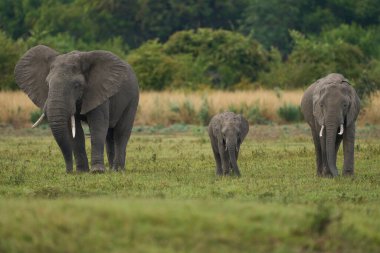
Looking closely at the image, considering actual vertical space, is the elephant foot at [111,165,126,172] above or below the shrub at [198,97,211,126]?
above

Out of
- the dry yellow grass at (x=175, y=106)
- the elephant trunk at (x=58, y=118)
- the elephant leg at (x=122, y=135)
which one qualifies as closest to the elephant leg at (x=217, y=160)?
the elephant leg at (x=122, y=135)

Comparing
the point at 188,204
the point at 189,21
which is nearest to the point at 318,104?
the point at 188,204

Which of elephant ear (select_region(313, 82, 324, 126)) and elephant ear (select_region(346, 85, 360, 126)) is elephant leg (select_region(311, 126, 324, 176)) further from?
elephant ear (select_region(346, 85, 360, 126))

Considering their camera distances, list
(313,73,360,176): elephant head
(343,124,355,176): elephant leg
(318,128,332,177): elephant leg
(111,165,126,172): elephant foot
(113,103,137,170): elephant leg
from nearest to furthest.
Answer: (313,73,360,176): elephant head → (343,124,355,176): elephant leg → (318,128,332,177): elephant leg → (111,165,126,172): elephant foot → (113,103,137,170): elephant leg

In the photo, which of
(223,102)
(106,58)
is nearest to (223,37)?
(223,102)

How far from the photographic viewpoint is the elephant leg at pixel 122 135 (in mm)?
20016

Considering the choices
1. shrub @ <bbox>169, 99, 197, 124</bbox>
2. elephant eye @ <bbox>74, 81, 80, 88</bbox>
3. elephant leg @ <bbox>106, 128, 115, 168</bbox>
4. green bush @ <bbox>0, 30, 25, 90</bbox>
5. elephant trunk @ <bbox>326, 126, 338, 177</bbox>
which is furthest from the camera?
green bush @ <bbox>0, 30, 25, 90</bbox>

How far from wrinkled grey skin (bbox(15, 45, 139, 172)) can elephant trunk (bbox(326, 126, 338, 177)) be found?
3628 mm

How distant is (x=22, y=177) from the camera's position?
1762 cm

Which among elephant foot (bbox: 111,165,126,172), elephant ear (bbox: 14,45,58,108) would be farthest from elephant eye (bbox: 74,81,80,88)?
elephant foot (bbox: 111,165,126,172)

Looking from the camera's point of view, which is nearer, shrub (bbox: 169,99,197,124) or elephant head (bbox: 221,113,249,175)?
elephant head (bbox: 221,113,249,175)

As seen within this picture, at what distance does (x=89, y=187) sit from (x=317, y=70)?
27.6 meters

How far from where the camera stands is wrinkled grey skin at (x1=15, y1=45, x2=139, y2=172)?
1820 cm

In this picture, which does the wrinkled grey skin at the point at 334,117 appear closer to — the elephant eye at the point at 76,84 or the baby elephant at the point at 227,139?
the baby elephant at the point at 227,139
